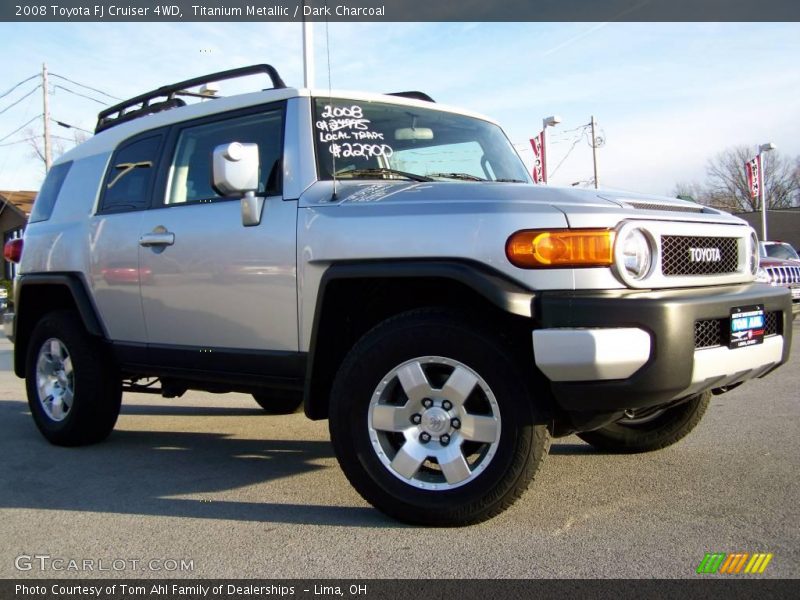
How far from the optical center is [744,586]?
2.70 meters

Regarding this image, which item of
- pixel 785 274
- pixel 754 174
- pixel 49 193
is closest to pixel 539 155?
pixel 785 274

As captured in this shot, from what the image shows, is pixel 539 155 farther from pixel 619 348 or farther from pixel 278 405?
pixel 619 348

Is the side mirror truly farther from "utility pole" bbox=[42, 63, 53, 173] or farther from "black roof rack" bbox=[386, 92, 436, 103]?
"utility pole" bbox=[42, 63, 53, 173]

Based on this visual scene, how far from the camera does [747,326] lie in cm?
338

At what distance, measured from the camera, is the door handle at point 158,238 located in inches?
172

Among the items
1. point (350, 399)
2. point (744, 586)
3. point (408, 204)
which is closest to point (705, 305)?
point (744, 586)

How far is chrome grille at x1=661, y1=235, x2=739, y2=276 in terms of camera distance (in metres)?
3.29

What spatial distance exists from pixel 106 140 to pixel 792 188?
241ft

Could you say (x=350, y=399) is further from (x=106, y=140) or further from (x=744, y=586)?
(x=106, y=140)

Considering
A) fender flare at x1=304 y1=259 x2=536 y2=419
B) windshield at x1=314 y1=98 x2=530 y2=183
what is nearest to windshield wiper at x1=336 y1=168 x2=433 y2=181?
windshield at x1=314 y1=98 x2=530 y2=183

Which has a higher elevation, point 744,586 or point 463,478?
point 463,478

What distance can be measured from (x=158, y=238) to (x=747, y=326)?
3.12 m

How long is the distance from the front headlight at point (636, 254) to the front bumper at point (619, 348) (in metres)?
0.10

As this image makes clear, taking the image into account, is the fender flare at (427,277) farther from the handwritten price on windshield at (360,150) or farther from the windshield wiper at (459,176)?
the windshield wiper at (459,176)
